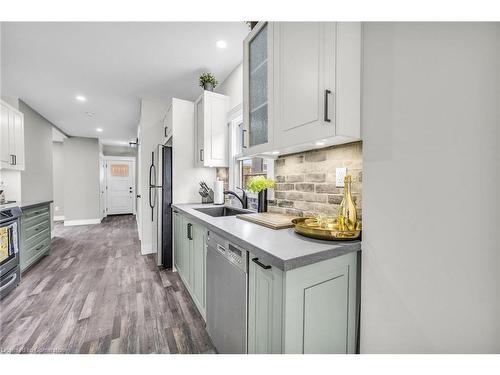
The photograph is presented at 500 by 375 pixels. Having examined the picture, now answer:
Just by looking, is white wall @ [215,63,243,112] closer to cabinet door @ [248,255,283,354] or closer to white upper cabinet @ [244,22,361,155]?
white upper cabinet @ [244,22,361,155]

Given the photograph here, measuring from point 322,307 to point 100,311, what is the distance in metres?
2.03

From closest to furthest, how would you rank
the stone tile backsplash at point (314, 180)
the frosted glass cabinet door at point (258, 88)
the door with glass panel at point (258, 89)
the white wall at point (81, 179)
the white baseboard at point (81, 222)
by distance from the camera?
the stone tile backsplash at point (314, 180), the door with glass panel at point (258, 89), the frosted glass cabinet door at point (258, 88), the white baseboard at point (81, 222), the white wall at point (81, 179)

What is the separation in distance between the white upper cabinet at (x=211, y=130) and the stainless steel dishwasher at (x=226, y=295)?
144 centimetres

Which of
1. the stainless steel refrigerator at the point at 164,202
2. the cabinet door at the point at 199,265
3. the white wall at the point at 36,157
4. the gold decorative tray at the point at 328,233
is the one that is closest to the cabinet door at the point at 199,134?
the stainless steel refrigerator at the point at 164,202

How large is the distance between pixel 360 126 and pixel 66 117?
5.86 meters

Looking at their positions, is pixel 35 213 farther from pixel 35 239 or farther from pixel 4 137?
pixel 4 137

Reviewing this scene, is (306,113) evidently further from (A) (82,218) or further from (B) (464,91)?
(A) (82,218)

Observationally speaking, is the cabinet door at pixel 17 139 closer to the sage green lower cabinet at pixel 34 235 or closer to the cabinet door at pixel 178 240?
the sage green lower cabinet at pixel 34 235

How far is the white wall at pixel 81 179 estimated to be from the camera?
6.23 m

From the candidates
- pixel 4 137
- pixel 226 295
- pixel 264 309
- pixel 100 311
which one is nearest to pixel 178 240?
pixel 100 311

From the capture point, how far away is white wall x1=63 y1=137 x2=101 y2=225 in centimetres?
623

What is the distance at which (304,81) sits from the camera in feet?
3.74

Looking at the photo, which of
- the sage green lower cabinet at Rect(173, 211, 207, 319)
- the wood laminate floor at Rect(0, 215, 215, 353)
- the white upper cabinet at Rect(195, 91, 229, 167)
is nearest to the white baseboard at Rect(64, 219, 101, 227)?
the wood laminate floor at Rect(0, 215, 215, 353)

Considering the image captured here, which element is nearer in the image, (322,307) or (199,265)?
(322,307)
